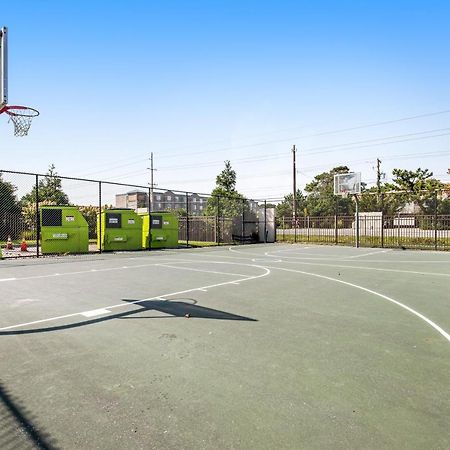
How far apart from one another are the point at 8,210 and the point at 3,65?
103 ft

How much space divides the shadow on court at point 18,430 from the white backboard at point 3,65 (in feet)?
20.6

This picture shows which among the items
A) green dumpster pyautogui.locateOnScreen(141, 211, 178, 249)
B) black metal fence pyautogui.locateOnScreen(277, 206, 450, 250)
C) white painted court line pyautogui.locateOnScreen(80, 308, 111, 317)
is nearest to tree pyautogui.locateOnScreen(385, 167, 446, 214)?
black metal fence pyautogui.locateOnScreen(277, 206, 450, 250)

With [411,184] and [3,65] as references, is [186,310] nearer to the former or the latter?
[3,65]

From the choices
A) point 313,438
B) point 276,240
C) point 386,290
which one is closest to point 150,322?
point 313,438

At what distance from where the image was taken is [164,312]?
5840 millimetres

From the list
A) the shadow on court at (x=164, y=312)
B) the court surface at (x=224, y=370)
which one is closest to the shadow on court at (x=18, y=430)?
the court surface at (x=224, y=370)

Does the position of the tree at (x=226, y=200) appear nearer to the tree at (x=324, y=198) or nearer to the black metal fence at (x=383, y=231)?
the black metal fence at (x=383, y=231)

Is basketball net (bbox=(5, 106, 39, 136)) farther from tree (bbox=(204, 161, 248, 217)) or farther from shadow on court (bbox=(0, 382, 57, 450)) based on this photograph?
tree (bbox=(204, 161, 248, 217))

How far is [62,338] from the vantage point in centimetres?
450

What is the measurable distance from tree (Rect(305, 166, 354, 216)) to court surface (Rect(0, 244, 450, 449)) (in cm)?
5758

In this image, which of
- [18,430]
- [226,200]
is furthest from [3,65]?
[226,200]

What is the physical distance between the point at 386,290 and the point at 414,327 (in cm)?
304

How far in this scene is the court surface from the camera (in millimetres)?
2465

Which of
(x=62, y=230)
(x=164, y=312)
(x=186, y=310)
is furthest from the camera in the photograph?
(x=62, y=230)
